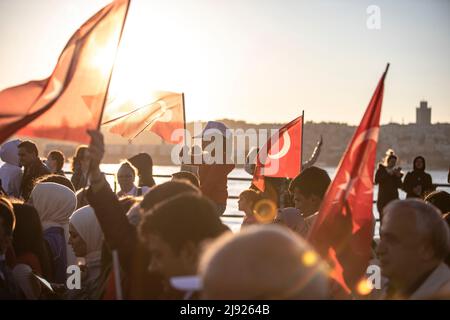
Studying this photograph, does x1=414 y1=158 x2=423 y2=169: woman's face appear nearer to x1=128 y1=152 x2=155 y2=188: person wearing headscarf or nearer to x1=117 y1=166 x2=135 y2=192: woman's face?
x1=128 y1=152 x2=155 y2=188: person wearing headscarf

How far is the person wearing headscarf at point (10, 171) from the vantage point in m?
8.84

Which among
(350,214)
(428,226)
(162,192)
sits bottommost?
(350,214)

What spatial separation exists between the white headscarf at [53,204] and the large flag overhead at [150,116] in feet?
10.8

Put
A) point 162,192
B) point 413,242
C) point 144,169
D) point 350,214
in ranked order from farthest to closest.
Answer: point 144,169 < point 350,214 < point 162,192 < point 413,242

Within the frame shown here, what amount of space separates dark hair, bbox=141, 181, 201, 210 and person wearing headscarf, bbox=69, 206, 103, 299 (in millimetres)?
1207

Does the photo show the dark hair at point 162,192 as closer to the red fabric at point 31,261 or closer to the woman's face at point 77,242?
the woman's face at point 77,242

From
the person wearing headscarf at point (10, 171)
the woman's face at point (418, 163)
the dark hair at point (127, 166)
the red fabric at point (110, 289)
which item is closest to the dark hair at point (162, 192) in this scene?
the red fabric at point (110, 289)

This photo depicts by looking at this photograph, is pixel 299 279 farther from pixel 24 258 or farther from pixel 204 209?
pixel 24 258

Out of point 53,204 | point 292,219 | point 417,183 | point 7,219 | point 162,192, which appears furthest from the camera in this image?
point 417,183

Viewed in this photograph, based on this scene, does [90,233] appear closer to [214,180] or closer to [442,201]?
[442,201]

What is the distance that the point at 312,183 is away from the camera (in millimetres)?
5559

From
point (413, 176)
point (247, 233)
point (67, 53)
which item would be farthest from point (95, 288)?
point (413, 176)

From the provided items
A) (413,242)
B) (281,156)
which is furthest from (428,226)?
(281,156)

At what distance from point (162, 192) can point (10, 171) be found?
5.66 m
